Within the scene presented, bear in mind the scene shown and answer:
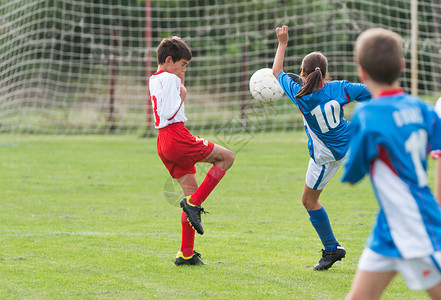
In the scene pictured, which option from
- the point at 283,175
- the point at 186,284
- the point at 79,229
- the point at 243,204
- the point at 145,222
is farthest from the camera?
the point at 283,175

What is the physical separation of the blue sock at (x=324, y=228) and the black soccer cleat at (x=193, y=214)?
92 centimetres

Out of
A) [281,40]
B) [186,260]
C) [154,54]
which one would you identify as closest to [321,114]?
[281,40]

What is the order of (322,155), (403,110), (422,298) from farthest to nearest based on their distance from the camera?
1. (322,155)
2. (422,298)
3. (403,110)

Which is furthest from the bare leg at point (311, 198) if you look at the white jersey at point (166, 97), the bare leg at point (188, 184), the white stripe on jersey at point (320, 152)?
the white jersey at point (166, 97)

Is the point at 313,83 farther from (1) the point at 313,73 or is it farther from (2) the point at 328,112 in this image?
(2) the point at 328,112

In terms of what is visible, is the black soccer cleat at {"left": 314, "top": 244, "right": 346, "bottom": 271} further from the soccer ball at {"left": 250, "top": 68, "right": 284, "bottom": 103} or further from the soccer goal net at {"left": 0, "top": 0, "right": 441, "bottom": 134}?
the soccer goal net at {"left": 0, "top": 0, "right": 441, "bottom": 134}

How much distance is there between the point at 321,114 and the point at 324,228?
94cm

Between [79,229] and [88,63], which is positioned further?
[88,63]

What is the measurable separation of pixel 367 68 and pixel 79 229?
431cm

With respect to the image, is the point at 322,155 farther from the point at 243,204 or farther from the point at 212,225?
the point at 243,204

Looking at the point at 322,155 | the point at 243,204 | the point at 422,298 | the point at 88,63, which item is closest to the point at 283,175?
the point at 243,204

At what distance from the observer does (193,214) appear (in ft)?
15.2

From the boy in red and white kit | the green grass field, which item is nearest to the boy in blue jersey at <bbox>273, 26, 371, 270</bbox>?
the green grass field

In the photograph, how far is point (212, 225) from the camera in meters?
6.54
